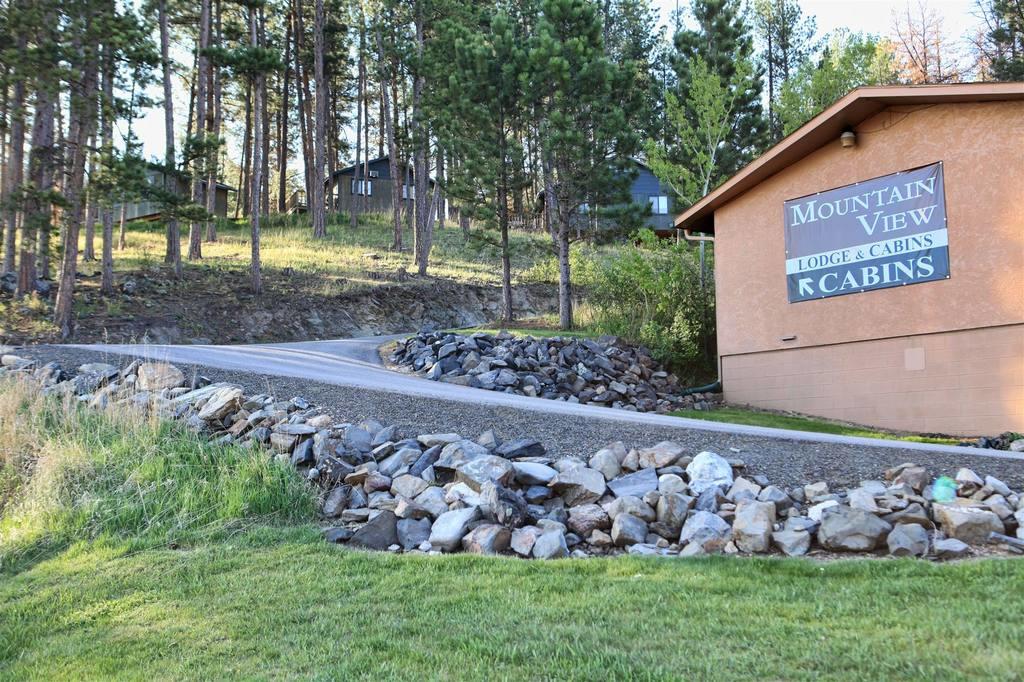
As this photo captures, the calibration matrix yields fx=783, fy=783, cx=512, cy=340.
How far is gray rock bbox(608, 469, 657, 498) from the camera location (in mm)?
5984

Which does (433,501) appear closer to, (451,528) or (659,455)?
(451,528)

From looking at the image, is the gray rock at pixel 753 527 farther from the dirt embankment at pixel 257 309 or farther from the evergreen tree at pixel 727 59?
the evergreen tree at pixel 727 59

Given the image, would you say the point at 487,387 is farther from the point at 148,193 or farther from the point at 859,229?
the point at 148,193

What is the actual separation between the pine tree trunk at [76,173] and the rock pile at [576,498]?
955 cm

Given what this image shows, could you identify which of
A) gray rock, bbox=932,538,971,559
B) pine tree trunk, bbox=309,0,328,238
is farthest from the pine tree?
pine tree trunk, bbox=309,0,328,238

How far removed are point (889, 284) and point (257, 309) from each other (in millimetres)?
15662

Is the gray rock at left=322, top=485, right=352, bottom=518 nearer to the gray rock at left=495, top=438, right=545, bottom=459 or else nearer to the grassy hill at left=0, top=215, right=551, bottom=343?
the gray rock at left=495, top=438, right=545, bottom=459

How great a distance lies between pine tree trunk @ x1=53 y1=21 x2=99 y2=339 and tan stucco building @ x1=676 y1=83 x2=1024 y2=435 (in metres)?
12.4

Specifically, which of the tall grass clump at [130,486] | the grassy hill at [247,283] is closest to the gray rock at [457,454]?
the tall grass clump at [130,486]

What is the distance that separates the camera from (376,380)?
10703 mm

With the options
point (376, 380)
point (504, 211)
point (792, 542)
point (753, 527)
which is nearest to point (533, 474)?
point (753, 527)

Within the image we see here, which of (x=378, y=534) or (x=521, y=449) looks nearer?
(x=378, y=534)

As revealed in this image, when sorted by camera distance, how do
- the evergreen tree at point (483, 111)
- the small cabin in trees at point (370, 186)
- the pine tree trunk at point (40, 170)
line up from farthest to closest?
the small cabin in trees at point (370, 186) → the evergreen tree at point (483, 111) → the pine tree trunk at point (40, 170)

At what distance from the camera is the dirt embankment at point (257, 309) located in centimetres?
1759
